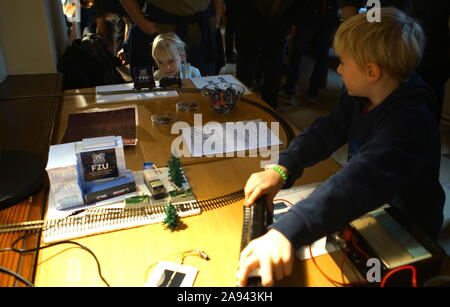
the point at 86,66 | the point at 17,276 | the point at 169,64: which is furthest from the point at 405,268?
the point at 86,66

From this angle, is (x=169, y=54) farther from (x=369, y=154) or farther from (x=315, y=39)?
(x=315, y=39)

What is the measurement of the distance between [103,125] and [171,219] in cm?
65

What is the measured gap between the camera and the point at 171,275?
0.74 m

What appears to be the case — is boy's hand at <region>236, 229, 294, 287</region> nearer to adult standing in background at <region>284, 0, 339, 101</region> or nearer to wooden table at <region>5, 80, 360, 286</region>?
wooden table at <region>5, 80, 360, 286</region>

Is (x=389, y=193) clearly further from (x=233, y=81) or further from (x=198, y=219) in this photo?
A: (x=233, y=81)

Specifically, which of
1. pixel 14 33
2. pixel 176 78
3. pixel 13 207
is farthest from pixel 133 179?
pixel 14 33

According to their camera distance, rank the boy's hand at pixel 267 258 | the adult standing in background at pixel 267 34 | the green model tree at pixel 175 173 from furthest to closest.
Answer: the adult standing in background at pixel 267 34, the green model tree at pixel 175 173, the boy's hand at pixel 267 258

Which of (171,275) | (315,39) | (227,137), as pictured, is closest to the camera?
(171,275)

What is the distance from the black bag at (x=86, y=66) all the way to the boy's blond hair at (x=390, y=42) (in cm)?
180

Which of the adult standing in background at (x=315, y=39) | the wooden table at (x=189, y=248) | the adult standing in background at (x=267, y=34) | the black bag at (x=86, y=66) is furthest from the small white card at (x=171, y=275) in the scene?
the adult standing in background at (x=315, y=39)

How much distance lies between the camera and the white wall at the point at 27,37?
195cm

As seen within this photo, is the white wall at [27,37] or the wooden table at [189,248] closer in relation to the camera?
the wooden table at [189,248]

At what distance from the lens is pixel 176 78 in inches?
69.9

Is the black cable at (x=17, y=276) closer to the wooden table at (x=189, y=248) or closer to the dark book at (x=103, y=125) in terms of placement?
the wooden table at (x=189, y=248)
